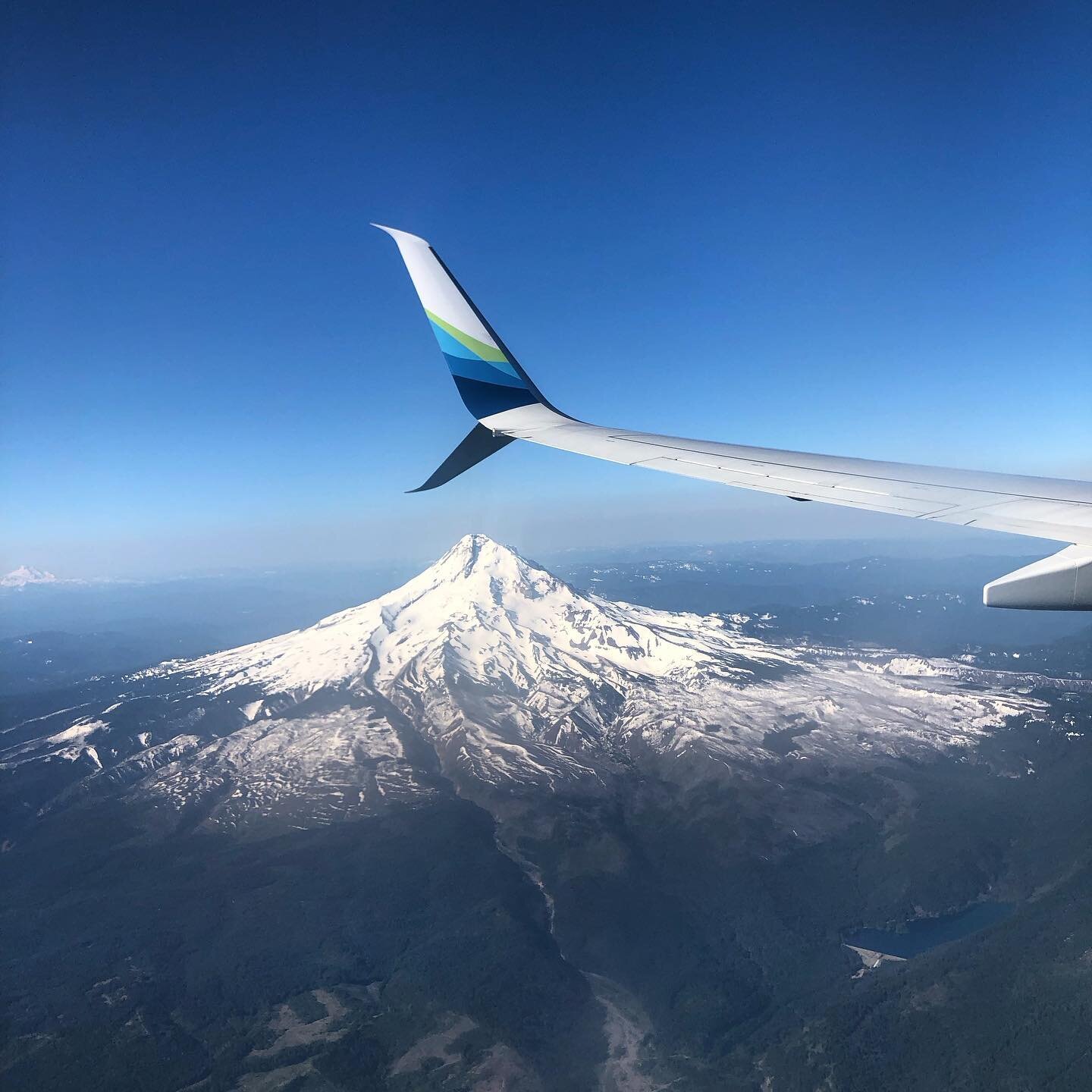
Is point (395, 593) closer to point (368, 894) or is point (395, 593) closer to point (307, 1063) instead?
point (368, 894)

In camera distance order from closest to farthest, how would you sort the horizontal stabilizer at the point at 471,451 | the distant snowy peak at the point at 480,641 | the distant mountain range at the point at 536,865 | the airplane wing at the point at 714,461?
the airplane wing at the point at 714,461
the horizontal stabilizer at the point at 471,451
the distant mountain range at the point at 536,865
the distant snowy peak at the point at 480,641

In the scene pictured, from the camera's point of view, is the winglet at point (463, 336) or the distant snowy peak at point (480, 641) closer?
the winglet at point (463, 336)

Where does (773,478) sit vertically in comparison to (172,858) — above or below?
above

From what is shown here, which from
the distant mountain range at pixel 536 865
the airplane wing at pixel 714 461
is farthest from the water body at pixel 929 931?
the airplane wing at pixel 714 461

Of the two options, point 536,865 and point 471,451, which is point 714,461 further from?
point 536,865

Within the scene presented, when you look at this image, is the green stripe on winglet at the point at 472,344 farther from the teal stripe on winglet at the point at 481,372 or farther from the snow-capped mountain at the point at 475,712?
the snow-capped mountain at the point at 475,712

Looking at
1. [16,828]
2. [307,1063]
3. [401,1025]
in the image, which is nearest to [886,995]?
[401,1025]

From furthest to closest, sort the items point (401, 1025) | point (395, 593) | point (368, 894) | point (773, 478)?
point (395, 593), point (368, 894), point (401, 1025), point (773, 478)
